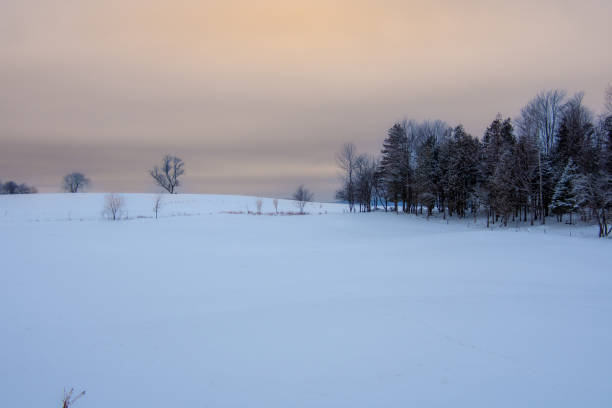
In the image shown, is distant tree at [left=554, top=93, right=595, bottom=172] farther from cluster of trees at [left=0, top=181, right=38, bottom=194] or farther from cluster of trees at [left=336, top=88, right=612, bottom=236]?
cluster of trees at [left=0, top=181, right=38, bottom=194]

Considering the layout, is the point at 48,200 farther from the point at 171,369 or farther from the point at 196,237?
the point at 171,369

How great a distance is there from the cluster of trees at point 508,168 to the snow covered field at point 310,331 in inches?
715

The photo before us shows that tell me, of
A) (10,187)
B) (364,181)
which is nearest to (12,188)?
(10,187)

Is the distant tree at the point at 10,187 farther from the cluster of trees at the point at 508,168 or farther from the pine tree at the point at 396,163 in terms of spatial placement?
the pine tree at the point at 396,163

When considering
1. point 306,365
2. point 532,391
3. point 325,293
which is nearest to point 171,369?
point 306,365

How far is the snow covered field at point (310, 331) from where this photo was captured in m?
3.56

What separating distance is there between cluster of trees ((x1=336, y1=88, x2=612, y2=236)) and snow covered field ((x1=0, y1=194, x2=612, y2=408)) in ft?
59.6

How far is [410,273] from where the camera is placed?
376 inches

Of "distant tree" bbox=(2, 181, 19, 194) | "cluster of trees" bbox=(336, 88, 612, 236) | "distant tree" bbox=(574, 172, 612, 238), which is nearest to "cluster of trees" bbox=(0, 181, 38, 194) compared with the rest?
"distant tree" bbox=(2, 181, 19, 194)

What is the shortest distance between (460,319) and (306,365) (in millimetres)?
3368

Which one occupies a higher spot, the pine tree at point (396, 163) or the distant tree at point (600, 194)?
the pine tree at point (396, 163)

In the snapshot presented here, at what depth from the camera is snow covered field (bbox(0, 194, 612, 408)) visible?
3562mm

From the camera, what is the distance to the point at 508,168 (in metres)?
28.9

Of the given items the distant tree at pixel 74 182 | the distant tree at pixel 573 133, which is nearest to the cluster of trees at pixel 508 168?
the distant tree at pixel 573 133
